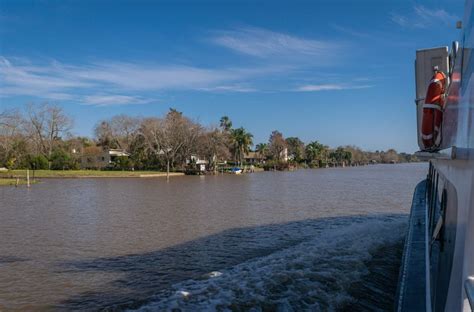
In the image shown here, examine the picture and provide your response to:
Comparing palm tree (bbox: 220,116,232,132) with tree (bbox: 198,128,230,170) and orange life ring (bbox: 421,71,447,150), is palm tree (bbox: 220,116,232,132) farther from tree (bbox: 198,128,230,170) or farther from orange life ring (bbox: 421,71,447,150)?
orange life ring (bbox: 421,71,447,150)

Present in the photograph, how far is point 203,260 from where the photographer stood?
894cm

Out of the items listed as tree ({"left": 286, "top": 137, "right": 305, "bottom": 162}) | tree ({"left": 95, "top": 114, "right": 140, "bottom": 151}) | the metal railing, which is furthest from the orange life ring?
tree ({"left": 286, "top": 137, "right": 305, "bottom": 162})

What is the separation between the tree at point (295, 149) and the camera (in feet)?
416

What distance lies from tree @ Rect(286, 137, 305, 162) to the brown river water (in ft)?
362

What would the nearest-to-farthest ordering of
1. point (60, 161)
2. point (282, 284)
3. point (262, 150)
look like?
point (282, 284) → point (60, 161) → point (262, 150)

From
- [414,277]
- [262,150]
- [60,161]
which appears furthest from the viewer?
[262,150]

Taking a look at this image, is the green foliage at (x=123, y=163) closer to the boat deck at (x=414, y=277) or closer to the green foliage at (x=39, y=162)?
the green foliage at (x=39, y=162)

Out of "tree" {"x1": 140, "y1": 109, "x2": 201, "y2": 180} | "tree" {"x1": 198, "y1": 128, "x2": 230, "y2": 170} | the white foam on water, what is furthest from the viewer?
"tree" {"x1": 198, "y1": 128, "x2": 230, "y2": 170}

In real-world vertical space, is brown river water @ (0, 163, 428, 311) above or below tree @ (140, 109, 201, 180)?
below

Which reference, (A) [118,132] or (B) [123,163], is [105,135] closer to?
(A) [118,132]

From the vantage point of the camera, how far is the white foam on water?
5742 mm

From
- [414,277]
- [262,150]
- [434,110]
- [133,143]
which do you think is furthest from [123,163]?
[414,277]

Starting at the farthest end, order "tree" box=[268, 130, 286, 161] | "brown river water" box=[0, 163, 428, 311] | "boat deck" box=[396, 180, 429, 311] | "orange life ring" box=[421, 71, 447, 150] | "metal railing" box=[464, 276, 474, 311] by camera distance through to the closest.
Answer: "tree" box=[268, 130, 286, 161], "brown river water" box=[0, 163, 428, 311], "orange life ring" box=[421, 71, 447, 150], "boat deck" box=[396, 180, 429, 311], "metal railing" box=[464, 276, 474, 311]

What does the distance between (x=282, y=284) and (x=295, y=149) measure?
128022mm
